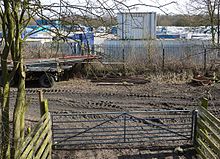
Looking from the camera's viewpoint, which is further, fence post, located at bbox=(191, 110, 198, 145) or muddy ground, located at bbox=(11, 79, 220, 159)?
muddy ground, located at bbox=(11, 79, 220, 159)

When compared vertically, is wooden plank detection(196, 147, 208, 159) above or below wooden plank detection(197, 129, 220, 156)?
below

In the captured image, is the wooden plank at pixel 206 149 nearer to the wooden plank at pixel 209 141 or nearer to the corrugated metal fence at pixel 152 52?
the wooden plank at pixel 209 141

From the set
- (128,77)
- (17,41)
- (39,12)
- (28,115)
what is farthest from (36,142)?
(128,77)

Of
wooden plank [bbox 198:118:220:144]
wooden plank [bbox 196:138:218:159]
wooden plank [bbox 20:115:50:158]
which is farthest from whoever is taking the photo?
wooden plank [bbox 196:138:218:159]

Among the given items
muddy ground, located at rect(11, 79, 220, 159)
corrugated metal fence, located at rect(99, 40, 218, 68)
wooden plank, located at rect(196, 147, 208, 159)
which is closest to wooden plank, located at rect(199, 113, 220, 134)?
wooden plank, located at rect(196, 147, 208, 159)

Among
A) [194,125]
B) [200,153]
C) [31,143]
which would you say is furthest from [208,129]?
[31,143]

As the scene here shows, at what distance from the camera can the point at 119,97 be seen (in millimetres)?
11719

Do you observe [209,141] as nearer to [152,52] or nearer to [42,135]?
[42,135]

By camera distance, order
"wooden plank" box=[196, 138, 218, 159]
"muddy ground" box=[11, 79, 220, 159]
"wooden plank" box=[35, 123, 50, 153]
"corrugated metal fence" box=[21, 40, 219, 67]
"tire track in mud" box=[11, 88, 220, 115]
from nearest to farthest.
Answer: "wooden plank" box=[35, 123, 50, 153]
"wooden plank" box=[196, 138, 218, 159]
"muddy ground" box=[11, 79, 220, 159]
"tire track in mud" box=[11, 88, 220, 115]
"corrugated metal fence" box=[21, 40, 219, 67]

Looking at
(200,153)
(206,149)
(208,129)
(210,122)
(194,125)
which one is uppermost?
(210,122)

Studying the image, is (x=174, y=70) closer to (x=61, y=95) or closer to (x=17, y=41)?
(x=61, y=95)

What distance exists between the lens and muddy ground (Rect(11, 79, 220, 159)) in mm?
10359

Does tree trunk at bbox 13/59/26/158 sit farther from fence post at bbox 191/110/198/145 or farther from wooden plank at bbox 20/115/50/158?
fence post at bbox 191/110/198/145

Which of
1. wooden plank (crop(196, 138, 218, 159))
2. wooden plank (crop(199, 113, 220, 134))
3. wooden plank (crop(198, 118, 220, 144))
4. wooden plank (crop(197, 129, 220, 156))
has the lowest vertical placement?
wooden plank (crop(196, 138, 218, 159))
